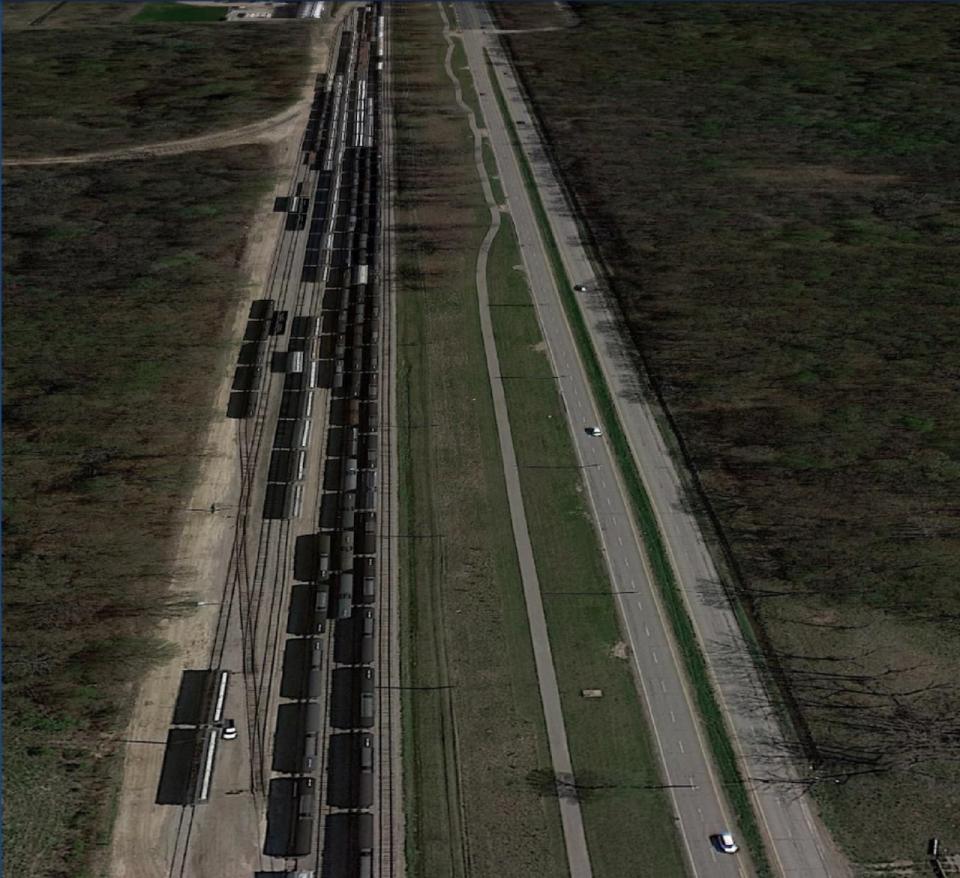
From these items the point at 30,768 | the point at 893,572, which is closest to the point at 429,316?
the point at 893,572

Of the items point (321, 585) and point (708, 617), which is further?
point (321, 585)

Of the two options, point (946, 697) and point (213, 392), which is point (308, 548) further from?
point (946, 697)

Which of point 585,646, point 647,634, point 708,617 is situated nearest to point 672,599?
point 708,617

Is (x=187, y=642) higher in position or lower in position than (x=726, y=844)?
higher

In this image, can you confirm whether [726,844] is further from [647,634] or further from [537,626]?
[537,626]

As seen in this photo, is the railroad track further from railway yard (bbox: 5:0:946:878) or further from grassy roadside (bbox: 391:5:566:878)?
grassy roadside (bbox: 391:5:566:878)

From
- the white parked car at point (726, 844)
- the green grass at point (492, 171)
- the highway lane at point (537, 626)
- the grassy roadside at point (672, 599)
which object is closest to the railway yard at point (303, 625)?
the highway lane at point (537, 626)

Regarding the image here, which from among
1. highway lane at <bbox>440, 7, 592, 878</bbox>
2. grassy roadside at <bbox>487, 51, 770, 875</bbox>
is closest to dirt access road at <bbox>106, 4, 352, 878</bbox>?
highway lane at <bbox>440, 7, 592, 878</bbox>
